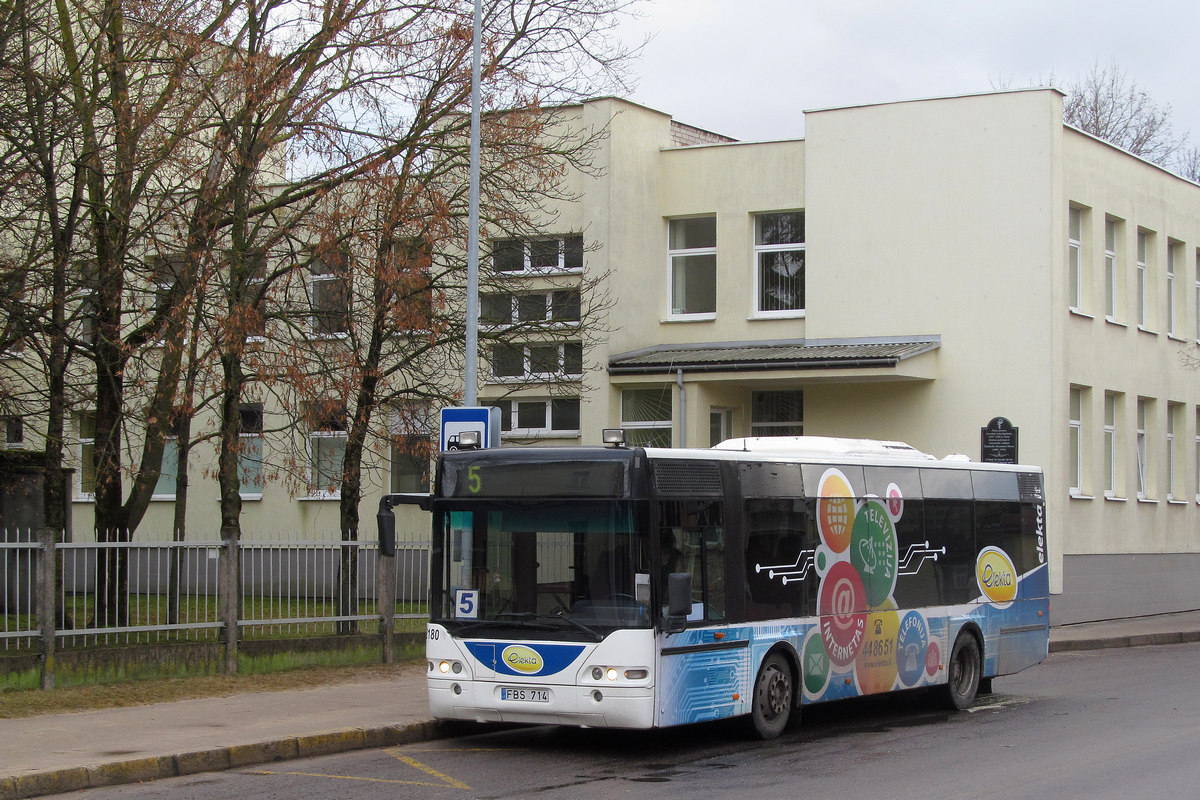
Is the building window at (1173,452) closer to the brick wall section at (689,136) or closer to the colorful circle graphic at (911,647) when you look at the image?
the brick wall section at (689,136)

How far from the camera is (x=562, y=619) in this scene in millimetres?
11867

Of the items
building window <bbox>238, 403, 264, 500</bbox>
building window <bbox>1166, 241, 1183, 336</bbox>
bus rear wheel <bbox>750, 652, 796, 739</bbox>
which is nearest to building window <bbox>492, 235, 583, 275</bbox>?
building window <bbox>238, 403, 264, 500</bbox>

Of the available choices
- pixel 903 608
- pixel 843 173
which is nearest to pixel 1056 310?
pixel 843 173

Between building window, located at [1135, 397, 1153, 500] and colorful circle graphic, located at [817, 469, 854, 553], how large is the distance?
62.0ft

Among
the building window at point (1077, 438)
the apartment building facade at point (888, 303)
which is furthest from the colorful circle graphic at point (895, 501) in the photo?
the building window at point (1077, 438)

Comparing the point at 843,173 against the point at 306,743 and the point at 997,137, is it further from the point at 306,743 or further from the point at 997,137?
the point at 306,743

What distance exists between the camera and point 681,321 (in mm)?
29391

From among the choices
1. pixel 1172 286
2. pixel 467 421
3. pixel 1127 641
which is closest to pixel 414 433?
pixel 467 421

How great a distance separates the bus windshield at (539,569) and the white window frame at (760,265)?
16.9 m

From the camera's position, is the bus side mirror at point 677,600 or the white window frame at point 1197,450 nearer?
the bus side mirror at point 677,600

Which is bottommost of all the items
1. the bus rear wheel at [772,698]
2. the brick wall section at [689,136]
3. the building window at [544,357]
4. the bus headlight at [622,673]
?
the bus rear wheel at [772,698]

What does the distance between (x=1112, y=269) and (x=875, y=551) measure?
18.2 metres

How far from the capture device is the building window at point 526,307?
Result: 20.8 metres

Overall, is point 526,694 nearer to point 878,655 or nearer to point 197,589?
point 878,655
